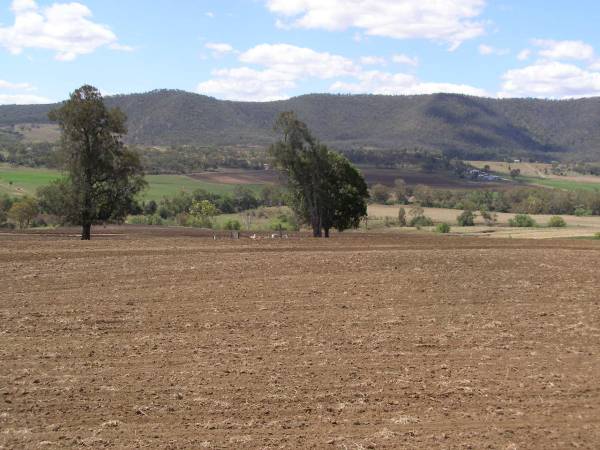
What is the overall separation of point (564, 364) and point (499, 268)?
466 inches

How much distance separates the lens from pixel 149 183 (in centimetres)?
11769

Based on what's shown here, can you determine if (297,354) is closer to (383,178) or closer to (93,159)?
(93,159)

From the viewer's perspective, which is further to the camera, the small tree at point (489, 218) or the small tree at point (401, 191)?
the small tree at point (401, 191)

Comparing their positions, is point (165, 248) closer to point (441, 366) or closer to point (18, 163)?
point (441, 366)

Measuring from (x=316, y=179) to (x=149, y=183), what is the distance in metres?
76.8

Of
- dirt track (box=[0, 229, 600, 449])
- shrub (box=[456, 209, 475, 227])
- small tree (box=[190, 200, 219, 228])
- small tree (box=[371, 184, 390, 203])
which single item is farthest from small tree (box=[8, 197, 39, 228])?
small tree (box=[371, 184, 390, 203])

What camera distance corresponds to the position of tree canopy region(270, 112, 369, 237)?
145 feet

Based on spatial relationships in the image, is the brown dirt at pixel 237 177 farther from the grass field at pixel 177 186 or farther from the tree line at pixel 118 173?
the tree line at pixel 118 173

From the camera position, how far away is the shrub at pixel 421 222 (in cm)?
9360

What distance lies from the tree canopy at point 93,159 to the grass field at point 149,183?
60853 mm

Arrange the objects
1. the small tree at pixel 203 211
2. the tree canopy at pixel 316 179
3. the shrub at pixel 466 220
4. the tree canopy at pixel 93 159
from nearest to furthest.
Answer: the tree canopy at pixel 93 159 → the tree canopy at pixel 316 179 → the small tree at pixel 203 211 → the shrub at pixel 466 220

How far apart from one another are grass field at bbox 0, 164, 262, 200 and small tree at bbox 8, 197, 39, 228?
2269cm

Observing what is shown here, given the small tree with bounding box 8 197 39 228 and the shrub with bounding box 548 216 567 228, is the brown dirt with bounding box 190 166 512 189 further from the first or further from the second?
the small tree with bounding box 8 197 39 228

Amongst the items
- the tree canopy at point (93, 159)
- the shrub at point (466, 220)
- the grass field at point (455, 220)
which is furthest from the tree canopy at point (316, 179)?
the shrub at point (466, 220)
